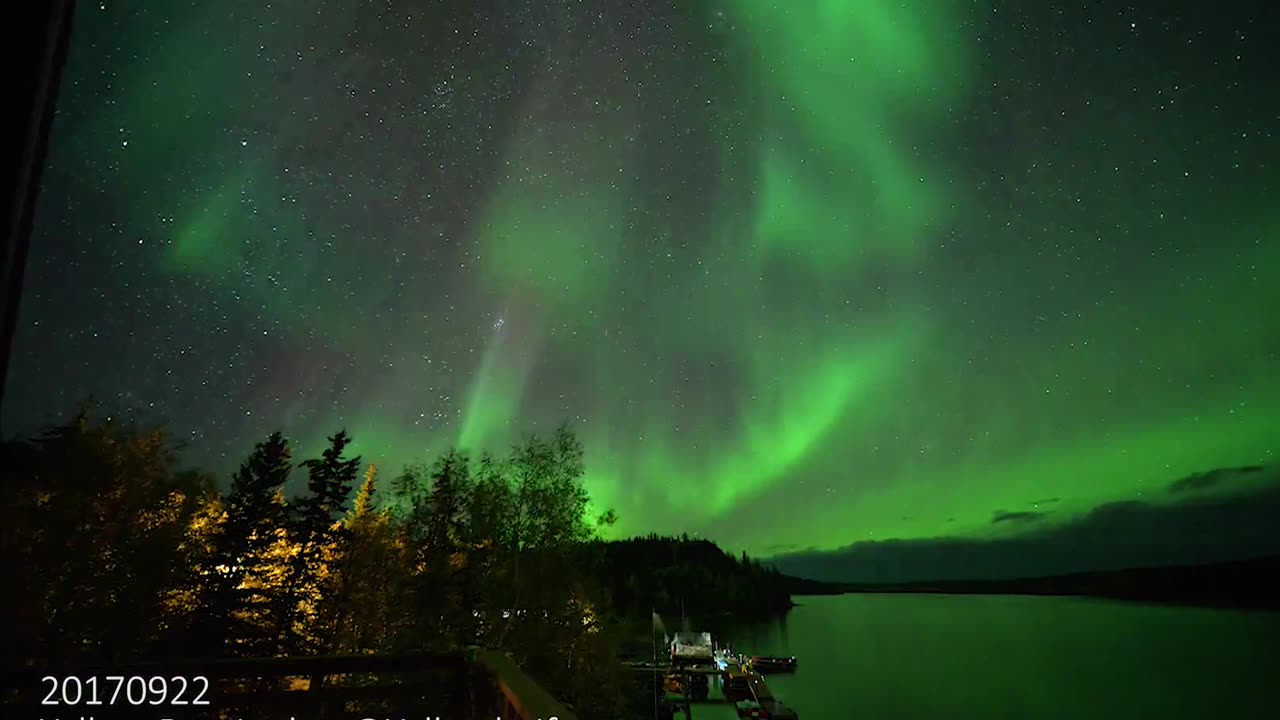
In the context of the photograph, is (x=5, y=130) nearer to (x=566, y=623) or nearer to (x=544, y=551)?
(x=544, y=551)

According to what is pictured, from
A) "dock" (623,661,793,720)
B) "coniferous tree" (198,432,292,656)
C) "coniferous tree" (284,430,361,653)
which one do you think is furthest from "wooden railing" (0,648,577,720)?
"dock" (623,661,793,720)

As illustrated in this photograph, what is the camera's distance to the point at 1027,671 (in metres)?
76.0

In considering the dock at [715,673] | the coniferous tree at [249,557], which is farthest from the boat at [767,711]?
the coniferous tree at [249,557]

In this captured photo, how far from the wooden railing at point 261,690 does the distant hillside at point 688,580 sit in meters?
62.0

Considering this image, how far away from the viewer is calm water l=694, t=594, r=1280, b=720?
58312mm

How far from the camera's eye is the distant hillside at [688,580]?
263ft

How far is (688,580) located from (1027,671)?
5640 centimetres

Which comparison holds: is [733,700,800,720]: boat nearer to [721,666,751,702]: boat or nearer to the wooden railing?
[721,666,751,702]: boat

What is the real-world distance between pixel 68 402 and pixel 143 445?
2421 millimetres

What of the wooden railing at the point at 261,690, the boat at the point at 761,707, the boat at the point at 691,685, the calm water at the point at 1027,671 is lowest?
the calm water at the point at 1027,671

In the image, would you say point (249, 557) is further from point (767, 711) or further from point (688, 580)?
point (688, 580)

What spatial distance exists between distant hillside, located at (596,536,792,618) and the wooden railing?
203ft

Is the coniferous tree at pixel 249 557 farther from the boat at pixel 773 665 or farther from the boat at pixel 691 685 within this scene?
the boat at pixel 773 665

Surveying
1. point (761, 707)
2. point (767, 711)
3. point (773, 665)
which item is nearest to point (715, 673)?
point (773, 665)
